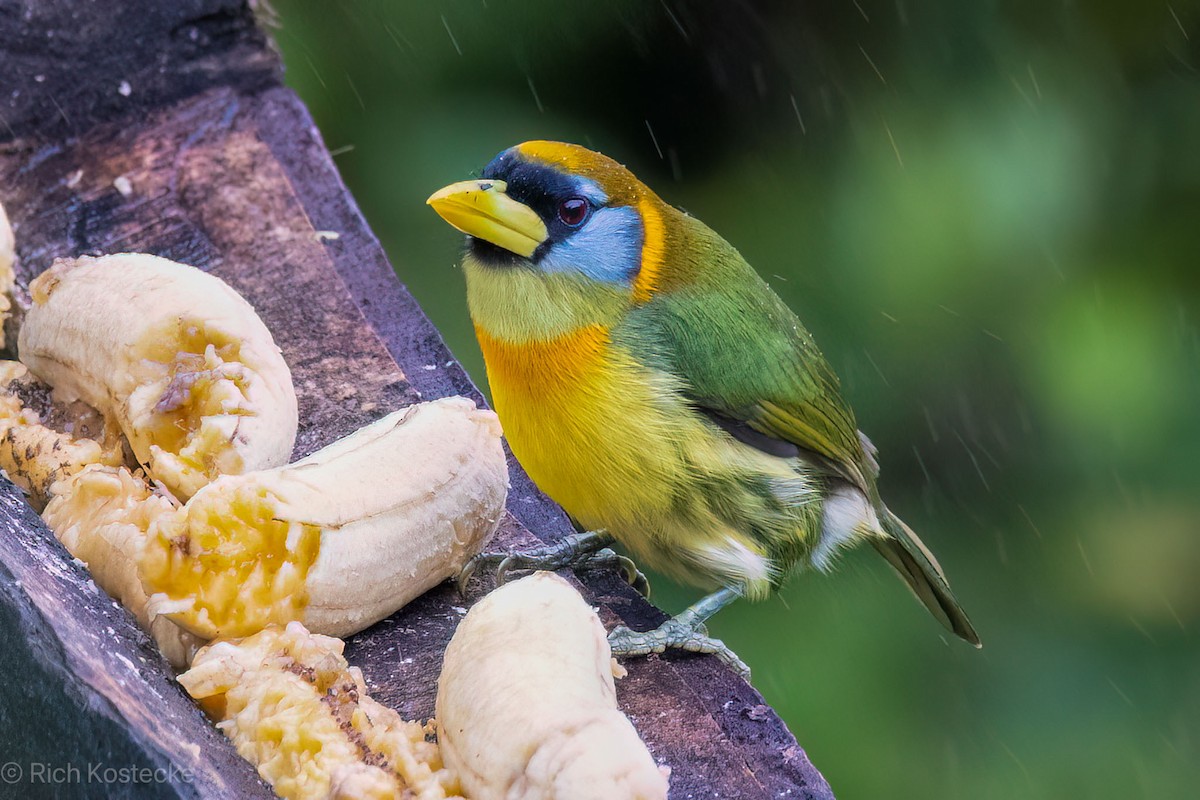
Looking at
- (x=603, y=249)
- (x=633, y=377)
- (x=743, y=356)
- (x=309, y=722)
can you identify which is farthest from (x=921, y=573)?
(x=309, y=722)

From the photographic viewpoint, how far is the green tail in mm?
2521

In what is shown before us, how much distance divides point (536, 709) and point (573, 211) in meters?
0.98

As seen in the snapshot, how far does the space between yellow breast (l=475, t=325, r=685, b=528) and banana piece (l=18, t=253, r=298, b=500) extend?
1.29ft

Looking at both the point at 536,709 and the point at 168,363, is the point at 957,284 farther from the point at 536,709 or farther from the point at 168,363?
the point at 536,709

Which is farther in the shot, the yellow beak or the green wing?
the green wing

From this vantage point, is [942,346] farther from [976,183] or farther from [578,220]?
[578,220]

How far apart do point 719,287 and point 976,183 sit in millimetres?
809

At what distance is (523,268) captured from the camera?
6.96 feet

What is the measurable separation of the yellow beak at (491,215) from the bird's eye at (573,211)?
0.11 feet

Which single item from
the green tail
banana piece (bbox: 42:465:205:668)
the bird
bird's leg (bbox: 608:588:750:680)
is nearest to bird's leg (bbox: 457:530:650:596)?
the bird

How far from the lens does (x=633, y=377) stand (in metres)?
2.10

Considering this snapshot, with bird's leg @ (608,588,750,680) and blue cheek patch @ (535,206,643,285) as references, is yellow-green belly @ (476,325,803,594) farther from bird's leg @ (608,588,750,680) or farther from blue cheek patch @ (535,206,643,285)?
bird's leg @ (608,588,750,680)

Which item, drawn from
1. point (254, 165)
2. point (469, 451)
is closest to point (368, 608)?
point (469, 451)

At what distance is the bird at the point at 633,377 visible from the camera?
2066 millimetres
